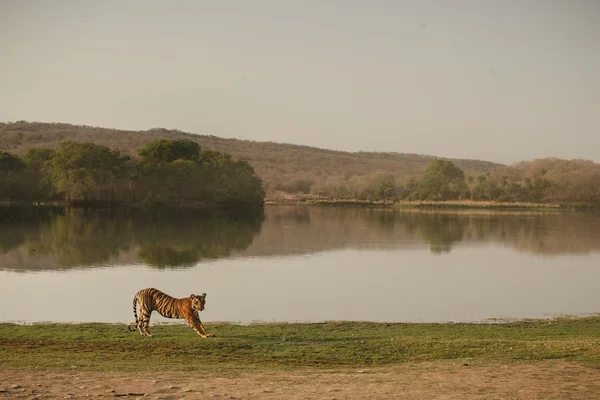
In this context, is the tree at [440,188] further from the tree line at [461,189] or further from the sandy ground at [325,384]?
the sandy ground at [325,384]

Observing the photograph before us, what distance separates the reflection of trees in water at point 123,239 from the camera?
1292 inches

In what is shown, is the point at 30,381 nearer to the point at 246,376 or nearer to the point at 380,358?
the point at 246,376

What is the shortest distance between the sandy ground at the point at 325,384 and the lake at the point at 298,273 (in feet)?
26.9

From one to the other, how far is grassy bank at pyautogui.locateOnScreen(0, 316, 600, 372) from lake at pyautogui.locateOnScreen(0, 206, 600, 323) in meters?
3.22

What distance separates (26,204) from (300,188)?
72.7 metres

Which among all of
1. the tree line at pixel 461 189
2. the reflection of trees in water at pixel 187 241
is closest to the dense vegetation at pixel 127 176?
the reflection of trees in water at pixel 187 241

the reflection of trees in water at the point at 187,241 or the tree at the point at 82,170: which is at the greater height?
the tree at the point at 82,170

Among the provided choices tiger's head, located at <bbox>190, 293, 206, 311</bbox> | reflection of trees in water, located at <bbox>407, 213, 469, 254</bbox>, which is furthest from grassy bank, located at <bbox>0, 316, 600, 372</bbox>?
reflection of trees in water, located at <bbox>407, 213, 469, 254</bbox>

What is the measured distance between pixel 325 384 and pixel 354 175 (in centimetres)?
15017

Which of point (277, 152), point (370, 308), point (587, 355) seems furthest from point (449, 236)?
point (277, 152)

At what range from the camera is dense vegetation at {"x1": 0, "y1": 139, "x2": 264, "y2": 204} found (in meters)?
81.4

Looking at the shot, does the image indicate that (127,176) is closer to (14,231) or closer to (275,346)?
(14,231)

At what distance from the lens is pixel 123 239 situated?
135 ft

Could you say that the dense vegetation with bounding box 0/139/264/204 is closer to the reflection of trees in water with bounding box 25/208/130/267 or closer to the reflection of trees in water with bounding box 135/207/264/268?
the reflection of trees in water with bounding box 135/207/264/268
